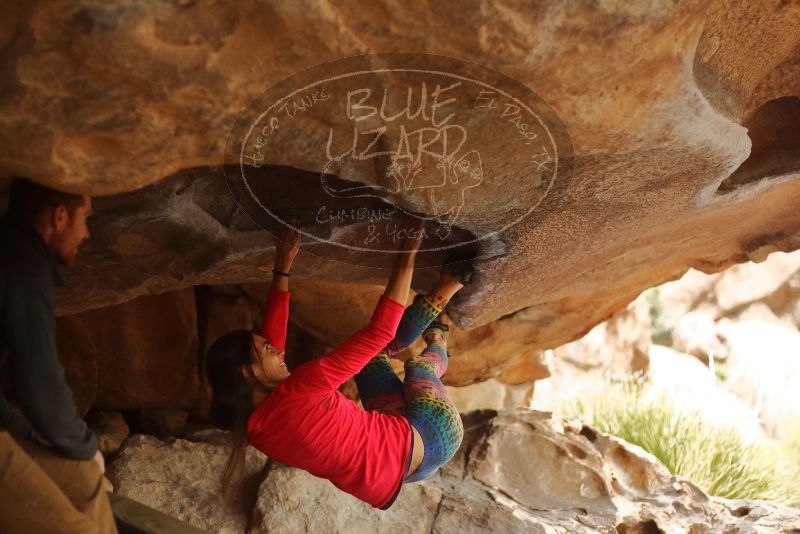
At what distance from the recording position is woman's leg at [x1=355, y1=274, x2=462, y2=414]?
3.08 meters

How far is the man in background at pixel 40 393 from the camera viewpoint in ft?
5.14

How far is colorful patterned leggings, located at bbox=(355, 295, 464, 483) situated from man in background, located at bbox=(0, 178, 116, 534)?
1.28 meters

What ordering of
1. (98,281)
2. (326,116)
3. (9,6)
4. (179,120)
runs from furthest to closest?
(98,281)
(326,116)
(179,120)
(9,6)

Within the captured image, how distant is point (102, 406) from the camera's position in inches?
158

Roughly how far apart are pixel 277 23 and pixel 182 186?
1.01 metres

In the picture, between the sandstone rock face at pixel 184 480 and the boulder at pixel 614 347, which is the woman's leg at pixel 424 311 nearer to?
the sandstone rock face at pixel 184 480

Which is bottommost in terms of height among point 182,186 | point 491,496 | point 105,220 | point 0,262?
point 491,496

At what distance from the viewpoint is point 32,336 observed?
157 centimetres

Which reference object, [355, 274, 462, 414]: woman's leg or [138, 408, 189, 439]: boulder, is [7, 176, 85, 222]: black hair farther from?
[138, 408, 189, 439]: boulder

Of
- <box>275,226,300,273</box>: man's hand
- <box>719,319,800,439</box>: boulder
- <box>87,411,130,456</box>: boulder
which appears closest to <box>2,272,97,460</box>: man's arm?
<box>275,226,300,273</box>: man's hand

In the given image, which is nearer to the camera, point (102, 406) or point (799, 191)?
point (799, 191)

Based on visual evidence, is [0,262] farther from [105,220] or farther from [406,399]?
[406,399]

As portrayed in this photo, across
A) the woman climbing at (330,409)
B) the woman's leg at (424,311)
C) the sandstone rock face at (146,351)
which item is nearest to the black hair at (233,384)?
the woman climbing at (330,409)

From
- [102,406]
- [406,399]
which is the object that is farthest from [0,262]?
[102,406]
